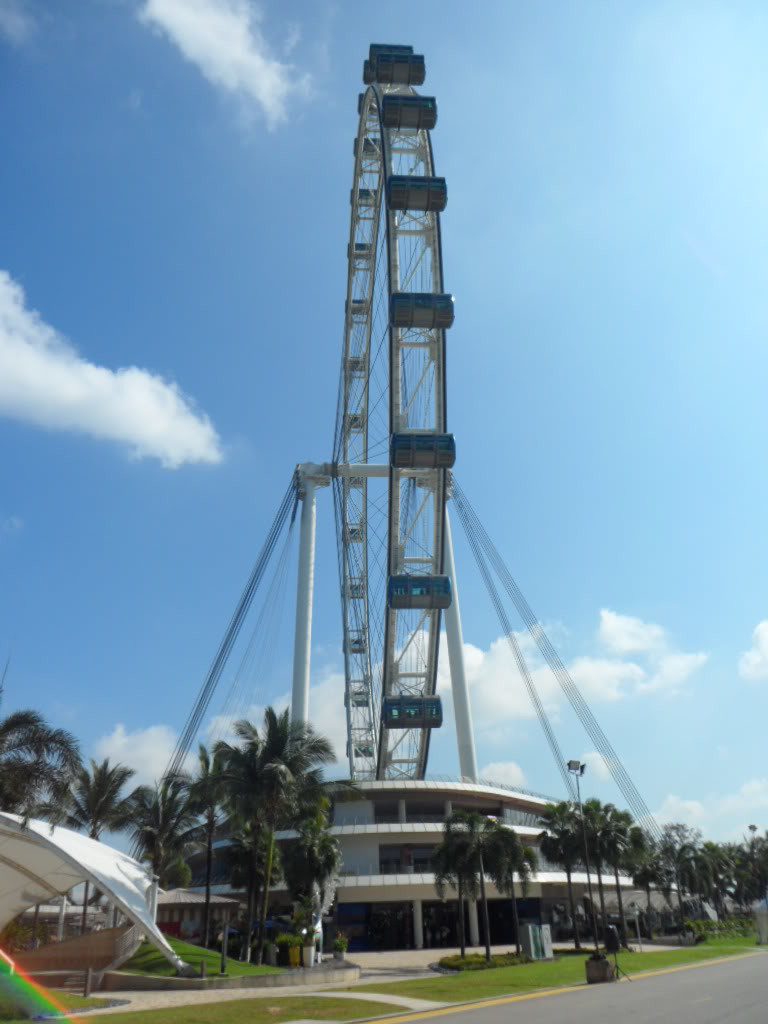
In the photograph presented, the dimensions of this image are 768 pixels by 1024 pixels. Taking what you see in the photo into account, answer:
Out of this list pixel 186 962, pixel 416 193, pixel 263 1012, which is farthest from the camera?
pixel 416 193

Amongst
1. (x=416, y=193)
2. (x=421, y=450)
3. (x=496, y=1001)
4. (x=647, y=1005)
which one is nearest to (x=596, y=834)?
(x=421, y=450)

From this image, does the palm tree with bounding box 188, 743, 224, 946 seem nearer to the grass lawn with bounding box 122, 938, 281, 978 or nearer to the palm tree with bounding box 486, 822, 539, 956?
the grass lawn with bounding box 122, 938, 281, 978

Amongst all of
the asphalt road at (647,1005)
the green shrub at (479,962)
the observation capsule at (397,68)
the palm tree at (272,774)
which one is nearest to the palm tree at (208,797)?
the palm tree at (272,774)

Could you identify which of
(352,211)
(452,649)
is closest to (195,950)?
(452,649)

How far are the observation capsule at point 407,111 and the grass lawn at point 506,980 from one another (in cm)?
5128

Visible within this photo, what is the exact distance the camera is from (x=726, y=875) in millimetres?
100312

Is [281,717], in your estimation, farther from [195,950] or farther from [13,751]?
[13,751]

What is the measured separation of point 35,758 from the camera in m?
26.3

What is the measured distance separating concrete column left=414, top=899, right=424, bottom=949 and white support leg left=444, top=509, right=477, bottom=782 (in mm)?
11541

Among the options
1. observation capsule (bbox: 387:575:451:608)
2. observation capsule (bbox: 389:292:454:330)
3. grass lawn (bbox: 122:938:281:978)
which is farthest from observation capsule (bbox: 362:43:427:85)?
grass lawn (bbox: 122:938:281:978)

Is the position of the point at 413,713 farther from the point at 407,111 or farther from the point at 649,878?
the point at 407,111

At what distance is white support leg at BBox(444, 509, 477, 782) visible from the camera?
67.7 m

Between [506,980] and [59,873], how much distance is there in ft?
57.6

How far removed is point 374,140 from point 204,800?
50140mm
